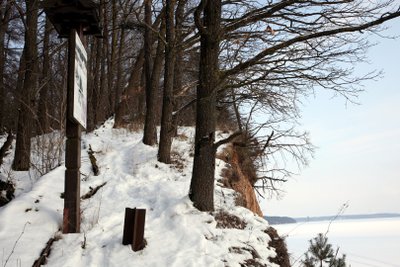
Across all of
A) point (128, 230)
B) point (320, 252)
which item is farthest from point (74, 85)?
point (320, 252)

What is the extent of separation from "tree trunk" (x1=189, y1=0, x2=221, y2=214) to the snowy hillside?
30cm

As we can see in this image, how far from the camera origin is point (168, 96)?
9445 millimetres

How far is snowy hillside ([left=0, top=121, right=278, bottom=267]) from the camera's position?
4805mm

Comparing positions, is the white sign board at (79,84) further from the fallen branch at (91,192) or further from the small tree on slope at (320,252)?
the small tree on slope at (320,252)

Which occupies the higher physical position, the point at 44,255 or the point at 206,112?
the point at 206,112

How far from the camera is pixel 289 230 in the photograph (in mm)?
6742

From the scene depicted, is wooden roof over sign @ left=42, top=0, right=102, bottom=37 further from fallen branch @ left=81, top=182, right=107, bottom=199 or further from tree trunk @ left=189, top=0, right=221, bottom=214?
fallen branch @ left=81, top=182, right=107, bottom=199

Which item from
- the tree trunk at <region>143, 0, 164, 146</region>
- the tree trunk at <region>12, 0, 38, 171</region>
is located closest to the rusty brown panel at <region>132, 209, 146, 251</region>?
the tree trunk at <region>12, 0, 38, 171</region>

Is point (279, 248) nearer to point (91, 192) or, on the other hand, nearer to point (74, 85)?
point (91, 192)

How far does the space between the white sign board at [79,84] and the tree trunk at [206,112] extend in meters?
1.99

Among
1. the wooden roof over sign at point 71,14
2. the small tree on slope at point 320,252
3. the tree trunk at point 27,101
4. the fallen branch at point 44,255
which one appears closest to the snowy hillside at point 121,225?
the fallen branch at point 44,255

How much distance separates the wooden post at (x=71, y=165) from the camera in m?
5.19

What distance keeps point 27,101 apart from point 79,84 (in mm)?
3916

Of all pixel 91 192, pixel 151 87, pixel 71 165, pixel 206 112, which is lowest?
pixel 91 192
